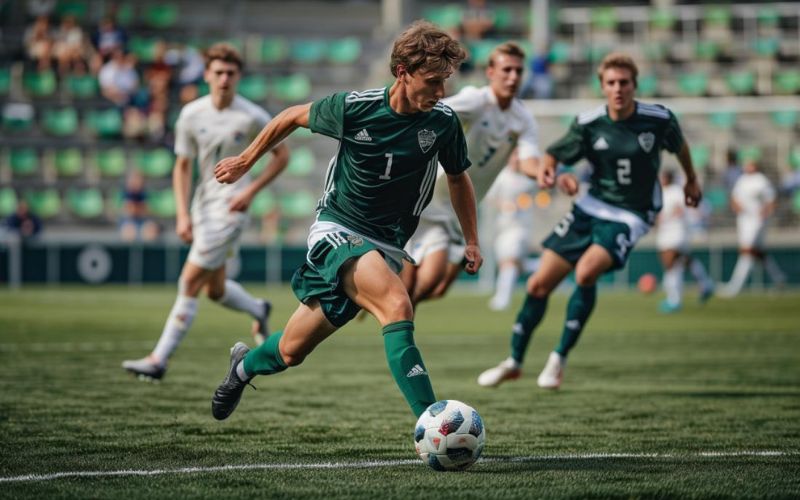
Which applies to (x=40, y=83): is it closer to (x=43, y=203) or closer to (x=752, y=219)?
(x=43, y=203)

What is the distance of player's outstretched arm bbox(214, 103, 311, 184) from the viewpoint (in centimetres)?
590

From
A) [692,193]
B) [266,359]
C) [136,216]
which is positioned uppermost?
[692,193]

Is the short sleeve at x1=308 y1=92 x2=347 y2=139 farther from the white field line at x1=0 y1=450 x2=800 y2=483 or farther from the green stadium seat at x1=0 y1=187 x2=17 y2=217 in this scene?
the green stadium seat at x1=0 y1=187 x2=17 y2=217

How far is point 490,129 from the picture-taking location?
31.8 feet

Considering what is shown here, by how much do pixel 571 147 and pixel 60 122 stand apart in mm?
23031

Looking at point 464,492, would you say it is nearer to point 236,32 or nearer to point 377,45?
point 377,45

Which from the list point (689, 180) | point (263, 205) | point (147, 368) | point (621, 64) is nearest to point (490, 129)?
point (621, 64)

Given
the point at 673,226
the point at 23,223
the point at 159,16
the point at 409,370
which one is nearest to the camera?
the point at 409,370

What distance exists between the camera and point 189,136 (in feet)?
32.5

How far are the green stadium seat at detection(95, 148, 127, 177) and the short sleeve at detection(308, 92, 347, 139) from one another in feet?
82.2

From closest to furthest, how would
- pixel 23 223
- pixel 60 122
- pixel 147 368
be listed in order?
pixel 147 368 < pixel 23 223 < pixel 60 122

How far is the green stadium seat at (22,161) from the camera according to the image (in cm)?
2998

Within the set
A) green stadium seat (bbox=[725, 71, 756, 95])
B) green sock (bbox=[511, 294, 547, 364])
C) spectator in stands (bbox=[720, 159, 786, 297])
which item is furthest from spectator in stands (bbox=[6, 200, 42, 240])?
green sock (bbox=[511, 294, 547, 364])

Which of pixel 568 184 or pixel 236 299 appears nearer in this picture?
pixel 568 184
